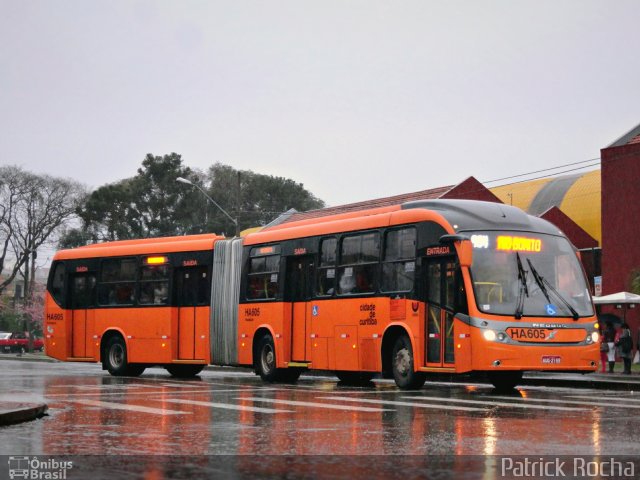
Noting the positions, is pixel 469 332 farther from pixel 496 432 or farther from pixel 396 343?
pixel 496 432

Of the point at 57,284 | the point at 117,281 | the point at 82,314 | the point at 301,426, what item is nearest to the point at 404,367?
the point at 301,426

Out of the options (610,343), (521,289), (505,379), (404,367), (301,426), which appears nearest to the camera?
(301,426)

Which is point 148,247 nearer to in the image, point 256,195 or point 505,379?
point 505,379

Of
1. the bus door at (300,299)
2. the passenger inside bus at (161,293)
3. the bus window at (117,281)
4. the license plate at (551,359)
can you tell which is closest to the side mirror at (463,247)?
the license plate at (551,359)

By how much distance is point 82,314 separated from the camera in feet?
103

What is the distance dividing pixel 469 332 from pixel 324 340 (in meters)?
4.69

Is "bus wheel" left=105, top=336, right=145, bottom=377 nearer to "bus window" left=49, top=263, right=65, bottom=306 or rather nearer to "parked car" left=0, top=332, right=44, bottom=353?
"bus window" left=49, top=263, right=65, bottom=306

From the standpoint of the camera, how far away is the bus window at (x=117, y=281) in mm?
30219

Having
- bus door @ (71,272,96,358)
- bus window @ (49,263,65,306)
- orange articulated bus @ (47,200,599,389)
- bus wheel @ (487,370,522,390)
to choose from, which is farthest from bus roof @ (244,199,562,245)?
bus window @ (49,263,65,306)

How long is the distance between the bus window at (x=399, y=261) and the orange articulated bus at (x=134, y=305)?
22.2 ft

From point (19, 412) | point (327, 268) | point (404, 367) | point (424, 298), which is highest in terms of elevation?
point (327, 268)

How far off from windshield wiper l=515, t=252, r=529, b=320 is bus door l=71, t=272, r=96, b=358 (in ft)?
46.1

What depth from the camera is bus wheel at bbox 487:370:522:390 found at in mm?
21672

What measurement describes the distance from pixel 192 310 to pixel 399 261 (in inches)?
307
